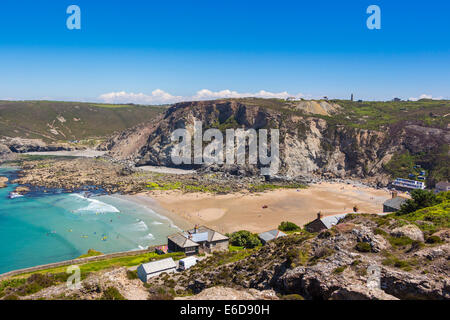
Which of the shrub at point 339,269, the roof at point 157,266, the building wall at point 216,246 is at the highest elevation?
the shrub at point 339,269

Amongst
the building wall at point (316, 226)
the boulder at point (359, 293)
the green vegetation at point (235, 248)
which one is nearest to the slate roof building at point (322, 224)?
the building wall at point (316, 226)

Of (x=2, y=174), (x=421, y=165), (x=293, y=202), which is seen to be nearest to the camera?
(x=293, y=202)

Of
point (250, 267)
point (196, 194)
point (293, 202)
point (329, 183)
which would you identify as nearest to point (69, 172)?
point (196, 194)

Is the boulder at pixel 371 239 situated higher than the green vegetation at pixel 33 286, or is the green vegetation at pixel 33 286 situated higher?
the boulder at pixel 371 239

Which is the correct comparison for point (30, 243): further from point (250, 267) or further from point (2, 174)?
point (2, 174)
